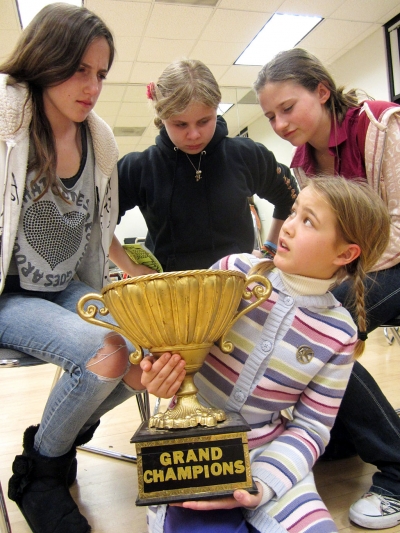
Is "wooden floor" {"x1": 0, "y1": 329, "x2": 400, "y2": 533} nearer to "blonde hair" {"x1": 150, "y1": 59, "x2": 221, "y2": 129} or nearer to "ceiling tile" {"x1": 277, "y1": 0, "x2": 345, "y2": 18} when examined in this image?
"blonde hair" {"x1": 150, "y1": 59, "x2": 221, "y2": 129}

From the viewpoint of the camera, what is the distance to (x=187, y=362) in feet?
2.34

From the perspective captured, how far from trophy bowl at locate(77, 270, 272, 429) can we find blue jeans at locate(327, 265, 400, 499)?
38 centimetres

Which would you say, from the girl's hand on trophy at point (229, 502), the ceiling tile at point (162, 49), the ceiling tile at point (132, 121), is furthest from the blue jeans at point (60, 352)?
the ceiling tile at point (132, 121)

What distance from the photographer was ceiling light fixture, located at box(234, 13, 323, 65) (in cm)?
350

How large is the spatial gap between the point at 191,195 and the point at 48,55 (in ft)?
1.63

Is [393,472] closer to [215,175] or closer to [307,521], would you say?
[307,521]

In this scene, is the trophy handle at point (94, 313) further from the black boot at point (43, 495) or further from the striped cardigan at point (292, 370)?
the black boot at point (43, 495)

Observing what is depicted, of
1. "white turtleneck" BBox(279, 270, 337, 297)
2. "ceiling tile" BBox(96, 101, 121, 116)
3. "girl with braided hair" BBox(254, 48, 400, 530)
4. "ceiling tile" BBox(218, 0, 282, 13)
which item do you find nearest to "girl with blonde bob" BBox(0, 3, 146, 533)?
"white turtleneck" BBox(279, 270, 337, 297)

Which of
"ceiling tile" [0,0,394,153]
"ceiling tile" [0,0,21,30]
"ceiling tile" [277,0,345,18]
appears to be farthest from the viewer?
"ceiling tile" [277,0,345,18]

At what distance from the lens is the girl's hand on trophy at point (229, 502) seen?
65 centimetres

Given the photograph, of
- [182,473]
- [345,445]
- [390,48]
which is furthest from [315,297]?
[390,48]

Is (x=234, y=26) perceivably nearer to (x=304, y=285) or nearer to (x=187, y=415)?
(x=304, y=285)

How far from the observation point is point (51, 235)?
95 centimetres

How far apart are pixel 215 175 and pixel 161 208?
0.17 metres
